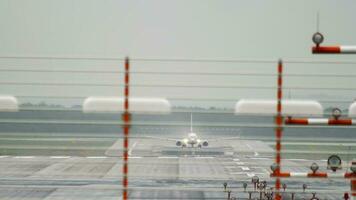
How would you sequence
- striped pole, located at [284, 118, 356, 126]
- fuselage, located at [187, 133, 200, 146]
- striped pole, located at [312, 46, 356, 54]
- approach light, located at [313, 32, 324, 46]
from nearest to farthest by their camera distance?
approach light, located at [313, 32, 324, 46] → striped pole, located at [312, 46, 356, 54] → striped pole, located at [284, 118, 356, 126] → fuselage, located at [187, 133, 200, 146]

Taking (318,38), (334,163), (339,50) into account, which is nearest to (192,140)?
(334,163)

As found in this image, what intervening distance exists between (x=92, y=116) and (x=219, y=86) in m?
1.07

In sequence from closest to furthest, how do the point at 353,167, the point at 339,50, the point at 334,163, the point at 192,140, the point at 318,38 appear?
the point at 318,38 < the point at 339,50 < the point at 353,167 < the point at 334,163 < the point at 192,140

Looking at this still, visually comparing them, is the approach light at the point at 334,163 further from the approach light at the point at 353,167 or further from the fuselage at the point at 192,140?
the fuselage at the point at 192,140

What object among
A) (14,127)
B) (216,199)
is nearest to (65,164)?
(216,199)

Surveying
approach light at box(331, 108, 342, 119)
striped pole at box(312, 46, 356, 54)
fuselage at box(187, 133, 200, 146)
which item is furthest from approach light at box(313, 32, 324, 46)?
fuselage at box(187, 133, 200, 146)

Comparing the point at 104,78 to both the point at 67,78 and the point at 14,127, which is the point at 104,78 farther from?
the point at 14,127

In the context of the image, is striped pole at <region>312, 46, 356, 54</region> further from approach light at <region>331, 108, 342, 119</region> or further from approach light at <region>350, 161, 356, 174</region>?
approach light at <region>350, 161, 356, 174</region>

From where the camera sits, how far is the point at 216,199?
23.9m

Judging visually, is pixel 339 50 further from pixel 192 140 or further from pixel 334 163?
pixel 192 140

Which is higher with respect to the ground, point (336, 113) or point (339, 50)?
point (339, 50)

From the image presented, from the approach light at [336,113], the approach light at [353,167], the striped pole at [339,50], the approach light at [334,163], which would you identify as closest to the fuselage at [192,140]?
the approach light at [334,163]

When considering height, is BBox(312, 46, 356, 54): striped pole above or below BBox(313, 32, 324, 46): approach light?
below

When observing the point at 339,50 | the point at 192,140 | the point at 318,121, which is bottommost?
the point at 192,140
